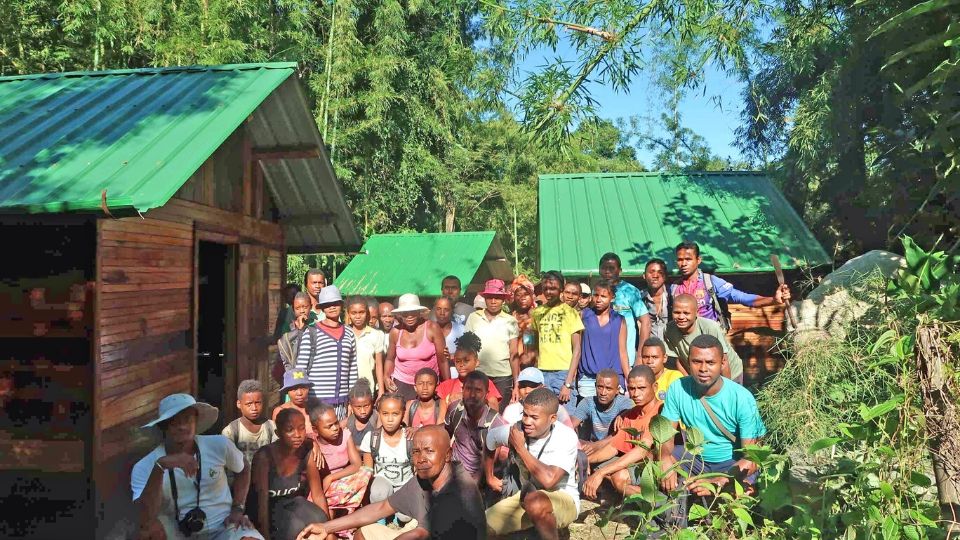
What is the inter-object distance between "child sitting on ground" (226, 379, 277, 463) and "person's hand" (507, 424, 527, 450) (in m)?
1.71

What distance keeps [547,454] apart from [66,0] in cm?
1483

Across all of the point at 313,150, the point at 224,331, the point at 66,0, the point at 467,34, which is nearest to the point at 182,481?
the point at 224,331

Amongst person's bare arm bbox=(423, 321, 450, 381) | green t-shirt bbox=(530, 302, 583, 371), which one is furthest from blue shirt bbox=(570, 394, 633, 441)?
person's bare arm bbox=(423, 321, 450, 381)

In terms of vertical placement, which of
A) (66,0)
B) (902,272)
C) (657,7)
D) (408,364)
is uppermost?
(66,0)

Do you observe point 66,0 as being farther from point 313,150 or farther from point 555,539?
point 555,539

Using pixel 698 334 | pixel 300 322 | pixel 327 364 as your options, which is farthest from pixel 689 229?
pixel 327 364

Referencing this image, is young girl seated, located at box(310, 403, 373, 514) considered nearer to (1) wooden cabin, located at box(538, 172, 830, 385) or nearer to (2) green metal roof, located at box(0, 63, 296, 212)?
(2) green metal roof, located at box(0, 63, 296, 212)

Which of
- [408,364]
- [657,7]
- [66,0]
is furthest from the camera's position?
[66,0]

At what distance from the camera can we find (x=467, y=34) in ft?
78.3

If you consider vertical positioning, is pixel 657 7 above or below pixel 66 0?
below

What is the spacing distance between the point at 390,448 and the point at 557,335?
81.2 inches

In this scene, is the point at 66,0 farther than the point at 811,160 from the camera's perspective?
No

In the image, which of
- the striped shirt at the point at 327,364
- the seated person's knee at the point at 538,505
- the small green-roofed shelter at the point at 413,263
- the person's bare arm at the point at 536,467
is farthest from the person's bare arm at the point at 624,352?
the small green-roofed shelter at the point at 413,263

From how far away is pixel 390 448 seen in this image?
16.5ft
